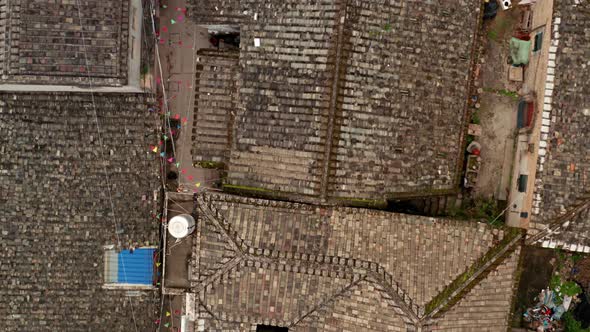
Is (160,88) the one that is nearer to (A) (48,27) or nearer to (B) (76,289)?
(A) (48,27)

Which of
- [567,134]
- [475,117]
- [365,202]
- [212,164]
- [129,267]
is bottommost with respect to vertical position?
[129,267]

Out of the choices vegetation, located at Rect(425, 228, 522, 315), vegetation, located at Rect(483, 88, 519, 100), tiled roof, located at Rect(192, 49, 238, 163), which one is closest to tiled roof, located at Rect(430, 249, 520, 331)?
vegetation, located at Rect(425, 228, 522, 315)

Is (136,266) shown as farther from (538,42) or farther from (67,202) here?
(538,42)

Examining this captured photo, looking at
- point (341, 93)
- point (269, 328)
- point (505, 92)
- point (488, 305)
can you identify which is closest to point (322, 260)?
point (269, 328)

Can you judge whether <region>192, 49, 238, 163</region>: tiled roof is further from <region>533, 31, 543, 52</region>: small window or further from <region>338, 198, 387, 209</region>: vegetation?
<region>533, 31, 543, 52</region>: small window

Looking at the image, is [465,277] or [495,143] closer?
[465,277]

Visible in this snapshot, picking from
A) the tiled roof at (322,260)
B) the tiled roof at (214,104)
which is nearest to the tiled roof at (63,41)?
the tiled roof at (214,104)
